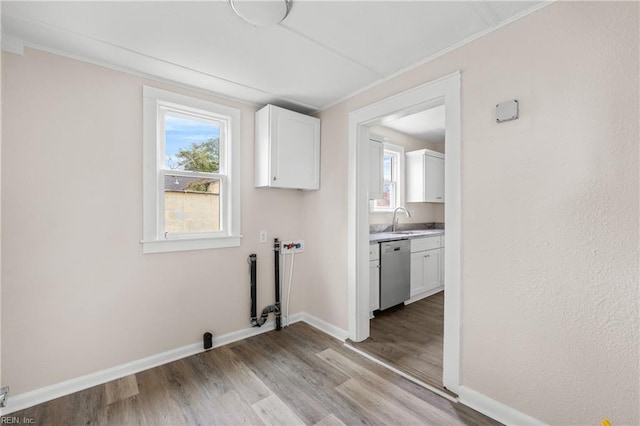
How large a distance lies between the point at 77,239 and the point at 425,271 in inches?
150

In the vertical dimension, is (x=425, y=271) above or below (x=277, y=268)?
below

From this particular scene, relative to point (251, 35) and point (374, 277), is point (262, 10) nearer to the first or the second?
point (251, 35)

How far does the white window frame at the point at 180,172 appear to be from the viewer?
226 cm

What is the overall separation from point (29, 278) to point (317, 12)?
244cm

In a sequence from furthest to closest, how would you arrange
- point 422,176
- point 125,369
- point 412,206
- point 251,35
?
point 412,206 → point 422,176 → point 125,369 → point 251,35

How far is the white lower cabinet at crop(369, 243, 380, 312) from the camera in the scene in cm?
318

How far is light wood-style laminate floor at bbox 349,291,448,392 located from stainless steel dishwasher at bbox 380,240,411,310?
0.64 feet

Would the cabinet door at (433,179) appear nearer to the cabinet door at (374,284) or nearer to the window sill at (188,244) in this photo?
the cabinet door at (374,284)

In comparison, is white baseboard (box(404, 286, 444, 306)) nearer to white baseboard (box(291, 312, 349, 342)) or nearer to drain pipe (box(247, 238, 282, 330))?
white baseboard (box(291, 312, 349, 342))

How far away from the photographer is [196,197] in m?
2.57

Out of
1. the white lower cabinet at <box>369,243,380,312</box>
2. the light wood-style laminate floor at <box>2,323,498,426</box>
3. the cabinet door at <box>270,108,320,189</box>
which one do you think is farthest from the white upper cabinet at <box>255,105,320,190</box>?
the light wood-style laminate floor at <box>2,323,498,426</box>

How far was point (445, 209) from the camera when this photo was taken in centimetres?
191

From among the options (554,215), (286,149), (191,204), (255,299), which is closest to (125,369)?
(255,299)

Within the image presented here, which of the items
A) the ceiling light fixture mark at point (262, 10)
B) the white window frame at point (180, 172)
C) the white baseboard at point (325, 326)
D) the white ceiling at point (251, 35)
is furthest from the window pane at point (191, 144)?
the white baseboard at point (325, 326)
